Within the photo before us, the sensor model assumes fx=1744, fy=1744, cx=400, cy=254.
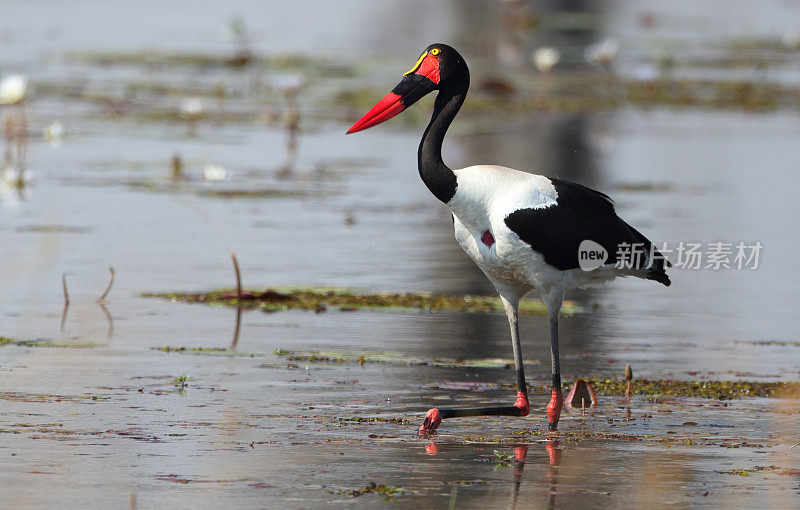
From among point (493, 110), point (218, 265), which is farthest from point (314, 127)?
point (218, 265)

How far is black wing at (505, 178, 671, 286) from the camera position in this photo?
7.28 m

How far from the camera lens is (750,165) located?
1814 cm

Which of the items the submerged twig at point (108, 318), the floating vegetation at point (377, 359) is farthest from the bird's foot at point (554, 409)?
the submerged twig at point (108, 318)

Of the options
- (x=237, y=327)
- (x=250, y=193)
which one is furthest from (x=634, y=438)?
(x=250, y=193)

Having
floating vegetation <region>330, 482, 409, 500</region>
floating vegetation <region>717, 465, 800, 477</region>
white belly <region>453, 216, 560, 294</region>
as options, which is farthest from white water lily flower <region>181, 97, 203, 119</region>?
Answer: floating vegetation <region>330, 482, 409, 500</region>

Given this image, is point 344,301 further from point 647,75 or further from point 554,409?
point 647,75

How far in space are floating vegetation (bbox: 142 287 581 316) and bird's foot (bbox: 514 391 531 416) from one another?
248 cm

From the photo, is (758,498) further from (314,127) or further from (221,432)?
(314,127)

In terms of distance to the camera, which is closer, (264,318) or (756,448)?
(756,448)

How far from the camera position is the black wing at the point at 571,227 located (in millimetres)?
7281

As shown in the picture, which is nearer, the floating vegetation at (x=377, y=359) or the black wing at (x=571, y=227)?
the black wing at (x=571, y=227)

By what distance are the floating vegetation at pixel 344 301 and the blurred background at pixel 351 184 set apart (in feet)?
0.36

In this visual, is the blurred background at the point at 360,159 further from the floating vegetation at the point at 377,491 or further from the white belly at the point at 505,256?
the floating vegetation at the point at 377,491

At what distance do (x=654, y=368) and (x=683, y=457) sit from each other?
196 cm
